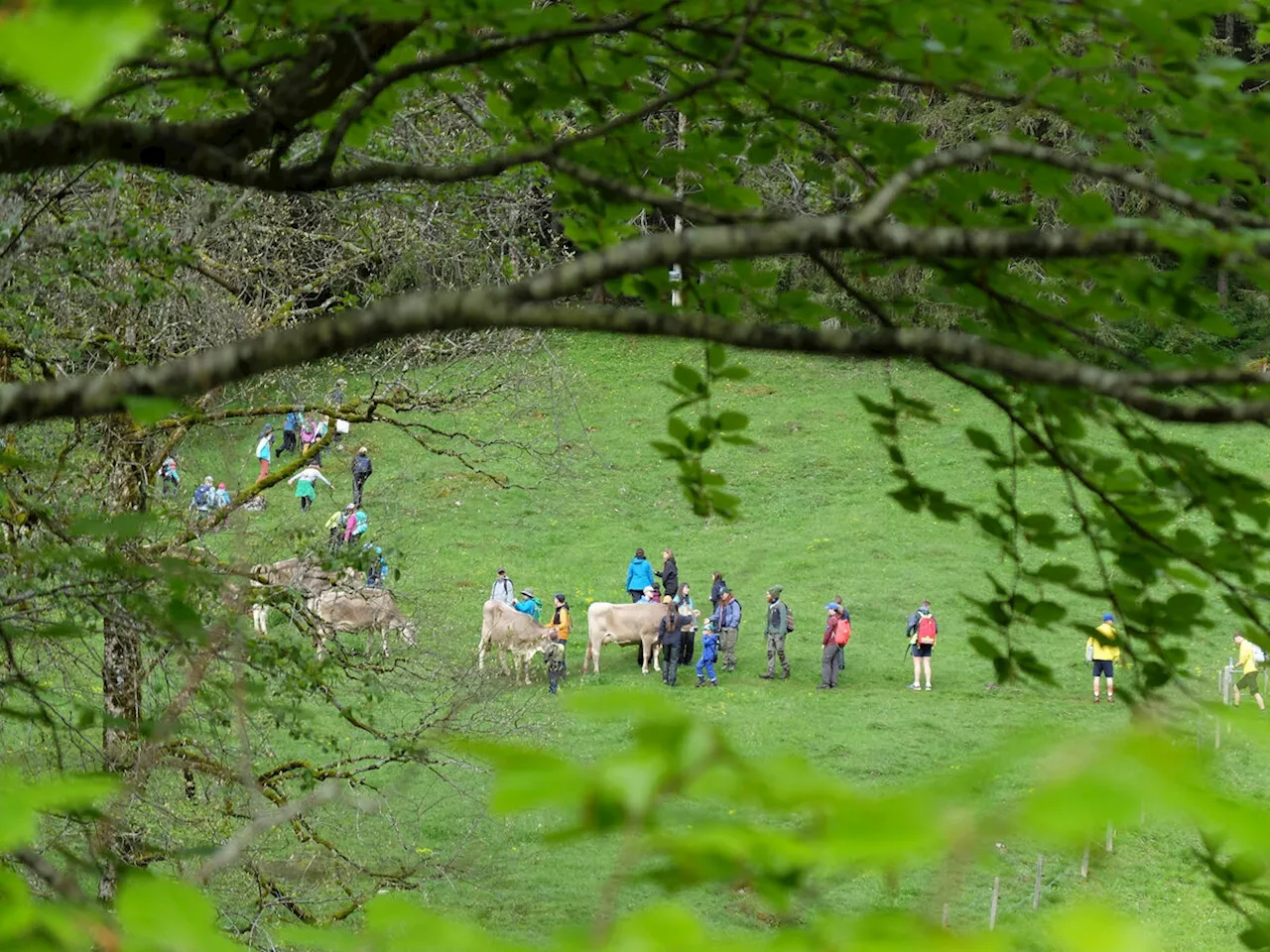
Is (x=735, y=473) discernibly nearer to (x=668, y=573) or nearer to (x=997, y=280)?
(x=668, y=573)

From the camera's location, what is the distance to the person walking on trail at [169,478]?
A: 9578mm

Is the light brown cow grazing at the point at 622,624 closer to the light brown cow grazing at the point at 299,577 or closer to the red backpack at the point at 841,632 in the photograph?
the red backpack at the point at 841,632

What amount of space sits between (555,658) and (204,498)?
11.0 m

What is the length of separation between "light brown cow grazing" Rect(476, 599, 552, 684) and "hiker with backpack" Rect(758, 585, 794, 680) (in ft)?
11.8

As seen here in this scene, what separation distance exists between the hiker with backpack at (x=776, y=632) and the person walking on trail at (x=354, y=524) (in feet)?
40.6

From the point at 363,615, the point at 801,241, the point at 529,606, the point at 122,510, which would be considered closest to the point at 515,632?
the point at 529,606

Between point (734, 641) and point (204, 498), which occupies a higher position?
point (204, 498)

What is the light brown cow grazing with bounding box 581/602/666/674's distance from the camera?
72.8 ft

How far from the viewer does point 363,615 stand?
1099cm

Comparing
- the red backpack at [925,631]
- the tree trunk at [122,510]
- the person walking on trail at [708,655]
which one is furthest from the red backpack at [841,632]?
the tree trunk at [122,510]

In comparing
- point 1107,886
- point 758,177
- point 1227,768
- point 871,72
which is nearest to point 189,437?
point 758,177

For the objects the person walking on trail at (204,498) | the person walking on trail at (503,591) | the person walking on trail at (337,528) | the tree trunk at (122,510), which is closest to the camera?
the tree trunk at (122,510)

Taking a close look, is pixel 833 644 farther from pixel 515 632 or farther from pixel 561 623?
Result: pixel 515 632

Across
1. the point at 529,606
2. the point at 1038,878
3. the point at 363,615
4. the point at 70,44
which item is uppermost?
the point at 70,44
